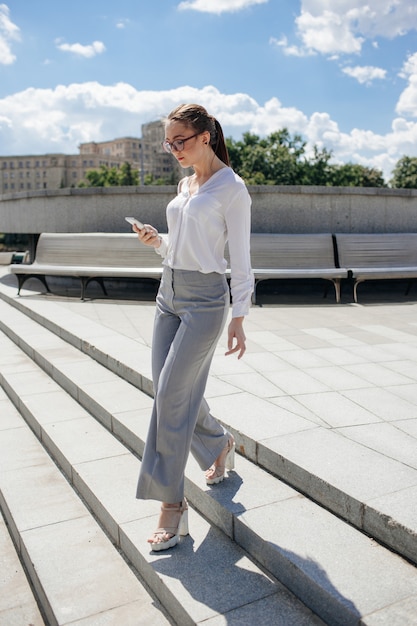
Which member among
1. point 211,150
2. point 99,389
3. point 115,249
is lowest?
point 99,389

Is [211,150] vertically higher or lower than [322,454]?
higher

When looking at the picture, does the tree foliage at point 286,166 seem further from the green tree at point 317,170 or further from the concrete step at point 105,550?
the concrete step at point 105,550

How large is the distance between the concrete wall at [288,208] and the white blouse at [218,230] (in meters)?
7.28

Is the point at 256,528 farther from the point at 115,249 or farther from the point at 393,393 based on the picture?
the point at 115,249

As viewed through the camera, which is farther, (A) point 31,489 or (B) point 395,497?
(A) point 31,489

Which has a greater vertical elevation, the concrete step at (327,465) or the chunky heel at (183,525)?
the concrete step at (327,465)

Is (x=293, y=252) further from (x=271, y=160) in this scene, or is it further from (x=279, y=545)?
(x=271, y=160)

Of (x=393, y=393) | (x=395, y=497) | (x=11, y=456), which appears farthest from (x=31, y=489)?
(x=393, y=393)

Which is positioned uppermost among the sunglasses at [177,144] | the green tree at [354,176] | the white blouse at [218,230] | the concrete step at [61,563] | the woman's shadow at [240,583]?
the green tree at [354,176]

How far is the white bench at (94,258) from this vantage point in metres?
9.30

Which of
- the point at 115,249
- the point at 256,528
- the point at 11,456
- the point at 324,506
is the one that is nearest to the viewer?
the point at 256,528

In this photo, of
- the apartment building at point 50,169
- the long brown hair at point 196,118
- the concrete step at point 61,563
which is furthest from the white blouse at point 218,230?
the apartment building at point 50,169

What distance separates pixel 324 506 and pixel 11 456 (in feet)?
7.99

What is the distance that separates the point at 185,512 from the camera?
2.64 meters
